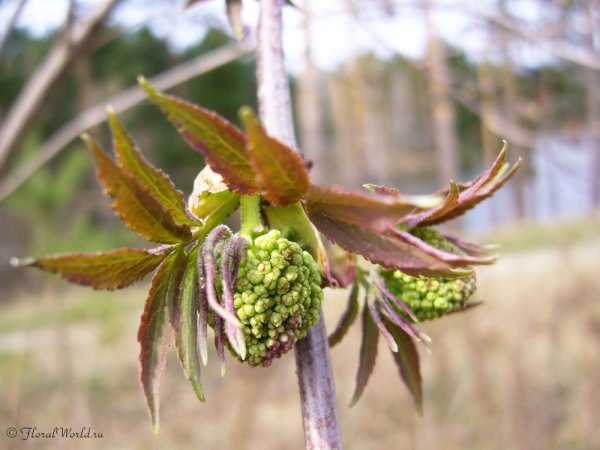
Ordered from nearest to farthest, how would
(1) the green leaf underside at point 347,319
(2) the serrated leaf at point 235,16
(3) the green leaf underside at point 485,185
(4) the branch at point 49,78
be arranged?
1. (3) the green leaf underside at point 485,185
2. (1) the green leaf underside at point 347,319
3. (2) the serrated leaf at point 235,16
4. (4) the branch at point 49,78

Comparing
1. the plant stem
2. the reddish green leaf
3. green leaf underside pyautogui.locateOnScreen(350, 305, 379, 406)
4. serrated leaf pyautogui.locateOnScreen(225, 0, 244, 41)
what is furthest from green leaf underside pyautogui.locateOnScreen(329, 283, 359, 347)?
serrated leaf pyautogui.locateOnScreen(225, 0, 244, 41)

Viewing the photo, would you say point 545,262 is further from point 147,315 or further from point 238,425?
point 147,315

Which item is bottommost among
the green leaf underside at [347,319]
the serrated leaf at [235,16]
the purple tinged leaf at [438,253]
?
the green leaf underside at [347,319]

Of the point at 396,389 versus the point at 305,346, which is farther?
the point at 396,389

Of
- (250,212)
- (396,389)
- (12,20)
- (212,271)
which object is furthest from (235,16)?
(396,389)

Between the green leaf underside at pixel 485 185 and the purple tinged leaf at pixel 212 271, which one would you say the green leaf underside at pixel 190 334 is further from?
the green leaf underside at pixel 485 185

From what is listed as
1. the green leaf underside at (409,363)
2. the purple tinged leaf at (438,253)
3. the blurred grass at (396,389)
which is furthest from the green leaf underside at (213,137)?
the blurred grass at (396,389)

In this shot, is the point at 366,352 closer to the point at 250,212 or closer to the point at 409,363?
the point at 409,363

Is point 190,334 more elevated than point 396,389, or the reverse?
point 190,334
